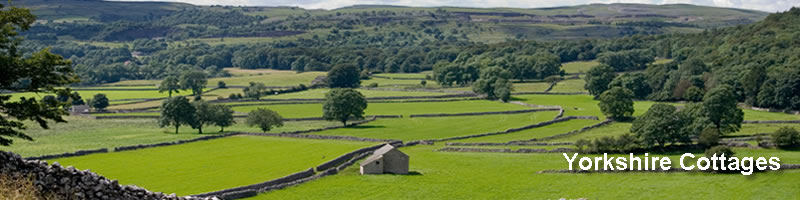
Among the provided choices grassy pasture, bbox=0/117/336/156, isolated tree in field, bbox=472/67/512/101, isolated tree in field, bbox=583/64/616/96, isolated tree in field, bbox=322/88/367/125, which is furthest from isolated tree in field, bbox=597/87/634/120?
isolated tree in field, bbox=583/64/616/96

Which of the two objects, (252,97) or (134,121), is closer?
(134,121)

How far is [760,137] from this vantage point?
73.9m

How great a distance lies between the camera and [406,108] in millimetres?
124500

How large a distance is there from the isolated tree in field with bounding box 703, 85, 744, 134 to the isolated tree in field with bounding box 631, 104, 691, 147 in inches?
415

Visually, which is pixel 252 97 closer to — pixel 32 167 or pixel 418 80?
pixel 418 80

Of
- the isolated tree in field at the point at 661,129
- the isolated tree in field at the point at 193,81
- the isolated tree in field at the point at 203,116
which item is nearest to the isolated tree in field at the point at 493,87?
the isolated tree in field at the point at 203,116

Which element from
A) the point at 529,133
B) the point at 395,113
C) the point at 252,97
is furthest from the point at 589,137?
Answer: the point at 252,97

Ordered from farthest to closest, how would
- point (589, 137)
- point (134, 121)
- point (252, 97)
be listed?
point (252, 97)
point (134, 121)
point (589, 137)

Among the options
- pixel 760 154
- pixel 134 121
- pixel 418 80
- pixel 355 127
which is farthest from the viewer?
pixel 418 80

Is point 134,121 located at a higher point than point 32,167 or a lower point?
lower

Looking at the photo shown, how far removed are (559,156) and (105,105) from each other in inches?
3291

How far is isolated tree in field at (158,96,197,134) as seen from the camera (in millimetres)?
99875

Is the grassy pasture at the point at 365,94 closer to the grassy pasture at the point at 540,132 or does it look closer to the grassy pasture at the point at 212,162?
the grassy pasture at the point at 540,132

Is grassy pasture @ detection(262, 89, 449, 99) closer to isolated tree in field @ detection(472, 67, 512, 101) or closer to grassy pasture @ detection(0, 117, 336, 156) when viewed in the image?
isolated tree in field @ detection(472, 67, 512, 101)
